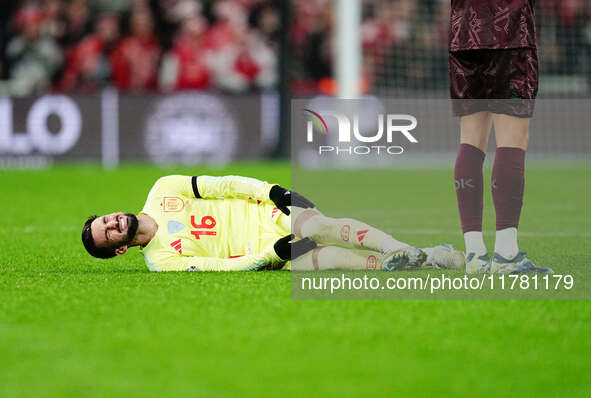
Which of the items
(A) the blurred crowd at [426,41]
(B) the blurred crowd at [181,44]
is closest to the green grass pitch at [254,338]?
(A) the blurred crowd at [426,41]

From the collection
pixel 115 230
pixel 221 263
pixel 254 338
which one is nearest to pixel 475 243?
pixel 221 263

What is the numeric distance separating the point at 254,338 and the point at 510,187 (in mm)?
Answer: 1752

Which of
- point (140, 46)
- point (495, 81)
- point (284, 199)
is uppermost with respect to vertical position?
point (140, 46)

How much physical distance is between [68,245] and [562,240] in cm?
311

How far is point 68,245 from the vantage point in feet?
21.1

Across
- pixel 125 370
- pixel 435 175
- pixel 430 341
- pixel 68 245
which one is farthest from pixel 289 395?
pixel 435 175

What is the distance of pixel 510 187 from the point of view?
15.3ft

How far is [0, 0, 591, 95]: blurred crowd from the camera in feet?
47.8

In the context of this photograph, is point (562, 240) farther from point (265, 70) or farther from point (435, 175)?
point (265, 70)

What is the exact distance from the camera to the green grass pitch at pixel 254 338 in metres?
2.85

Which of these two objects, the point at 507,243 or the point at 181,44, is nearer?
the point at 507,243

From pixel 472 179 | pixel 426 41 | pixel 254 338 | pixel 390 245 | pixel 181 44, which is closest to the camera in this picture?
pixel 254 338

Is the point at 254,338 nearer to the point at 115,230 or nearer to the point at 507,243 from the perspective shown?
the point at 507,243

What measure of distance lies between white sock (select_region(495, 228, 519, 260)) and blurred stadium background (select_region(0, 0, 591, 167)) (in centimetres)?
902
